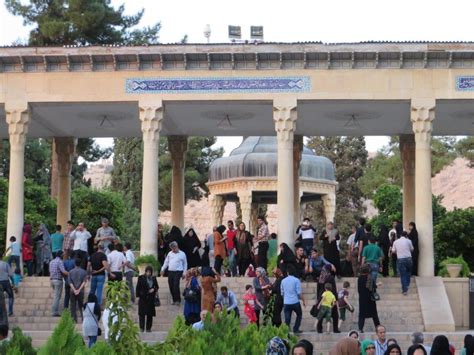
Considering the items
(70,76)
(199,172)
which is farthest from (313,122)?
(199,172)

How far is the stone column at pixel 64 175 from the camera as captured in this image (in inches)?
1248

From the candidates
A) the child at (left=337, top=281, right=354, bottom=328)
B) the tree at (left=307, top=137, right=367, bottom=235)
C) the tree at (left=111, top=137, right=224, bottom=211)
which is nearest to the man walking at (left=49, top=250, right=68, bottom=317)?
the child at (left=337, top=281, right=354, bottom=328)

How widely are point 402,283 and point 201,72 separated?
6.77m

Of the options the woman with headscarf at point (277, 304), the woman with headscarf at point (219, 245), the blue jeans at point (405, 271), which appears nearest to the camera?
the woman with headscarf at point (277, 304)

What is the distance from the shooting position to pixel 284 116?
26.5 m

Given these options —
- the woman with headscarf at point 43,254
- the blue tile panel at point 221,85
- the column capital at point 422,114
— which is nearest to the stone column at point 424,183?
the column capital at point 422,114

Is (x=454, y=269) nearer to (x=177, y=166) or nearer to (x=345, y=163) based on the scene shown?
(x=177, y=166)

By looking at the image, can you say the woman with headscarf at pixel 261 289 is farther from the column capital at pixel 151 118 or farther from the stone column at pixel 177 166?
the stone column at pixel 177 166

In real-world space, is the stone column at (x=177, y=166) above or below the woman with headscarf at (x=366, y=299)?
above

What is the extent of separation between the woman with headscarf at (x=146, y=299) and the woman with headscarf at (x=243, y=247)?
4.34 meters

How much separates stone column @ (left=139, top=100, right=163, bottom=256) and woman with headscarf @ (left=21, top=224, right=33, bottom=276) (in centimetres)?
252

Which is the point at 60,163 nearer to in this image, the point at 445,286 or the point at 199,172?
the point at 445,286

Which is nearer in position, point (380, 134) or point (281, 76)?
point (281, 76)

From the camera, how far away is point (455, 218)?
34094 millimetres
